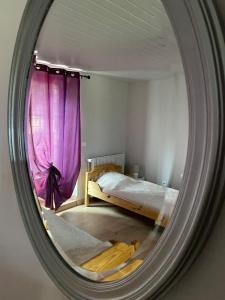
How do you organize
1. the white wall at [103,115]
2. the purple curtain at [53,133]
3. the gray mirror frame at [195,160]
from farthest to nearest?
the purple curtain at [53,133] < the white wall at [103,115] < the gray mirror frame at [195,160]

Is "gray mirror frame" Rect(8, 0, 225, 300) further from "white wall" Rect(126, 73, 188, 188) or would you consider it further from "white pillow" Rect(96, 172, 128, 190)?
"white pillow" Rect(96, 172, 128, 190)

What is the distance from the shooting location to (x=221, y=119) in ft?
1.37

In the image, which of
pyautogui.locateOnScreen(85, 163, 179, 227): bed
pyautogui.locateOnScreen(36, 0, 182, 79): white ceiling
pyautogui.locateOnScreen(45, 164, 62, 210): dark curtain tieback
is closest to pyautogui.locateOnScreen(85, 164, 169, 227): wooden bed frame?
pyautogui.locateOnScreen(85, 163, 179, 227): bed

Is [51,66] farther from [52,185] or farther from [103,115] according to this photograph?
[52,185]

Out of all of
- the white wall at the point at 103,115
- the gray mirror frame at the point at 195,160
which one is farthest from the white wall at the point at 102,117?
the gray mirror frame at the point at 195,160

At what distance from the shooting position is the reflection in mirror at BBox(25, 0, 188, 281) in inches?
21.3

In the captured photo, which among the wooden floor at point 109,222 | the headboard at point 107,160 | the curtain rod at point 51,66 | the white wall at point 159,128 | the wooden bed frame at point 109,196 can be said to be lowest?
the wooden floor at point 109,222

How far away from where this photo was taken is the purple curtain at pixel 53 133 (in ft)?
2.60

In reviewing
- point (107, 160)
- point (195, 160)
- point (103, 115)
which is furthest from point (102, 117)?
point (195, 160)

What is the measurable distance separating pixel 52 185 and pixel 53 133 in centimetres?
17

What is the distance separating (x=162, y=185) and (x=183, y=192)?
9 centimetres

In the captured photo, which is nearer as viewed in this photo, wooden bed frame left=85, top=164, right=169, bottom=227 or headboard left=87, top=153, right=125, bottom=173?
wooden bed frame left=85, top=164, right=169, bottom=227

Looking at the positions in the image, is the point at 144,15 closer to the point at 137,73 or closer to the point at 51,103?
the point at 137,73

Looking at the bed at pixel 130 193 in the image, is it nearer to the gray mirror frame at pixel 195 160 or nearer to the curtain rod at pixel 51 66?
the gray mirror frame at pixel 195 160
